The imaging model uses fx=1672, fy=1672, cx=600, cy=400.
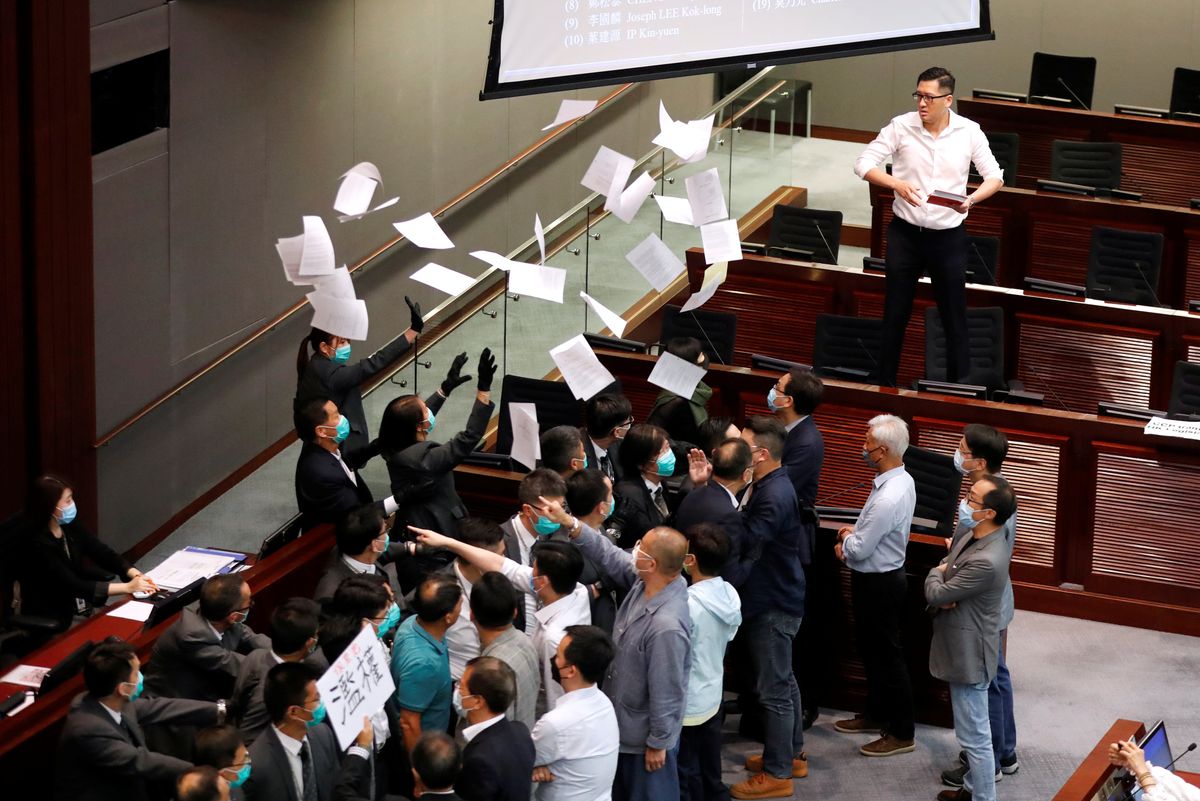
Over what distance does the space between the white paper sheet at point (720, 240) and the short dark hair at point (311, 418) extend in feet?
6.80

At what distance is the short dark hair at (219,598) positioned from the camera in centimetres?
510

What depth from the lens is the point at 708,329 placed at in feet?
27.3

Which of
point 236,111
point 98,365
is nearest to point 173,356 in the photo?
point 98,365

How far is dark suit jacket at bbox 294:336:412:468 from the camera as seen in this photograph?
6680 mm

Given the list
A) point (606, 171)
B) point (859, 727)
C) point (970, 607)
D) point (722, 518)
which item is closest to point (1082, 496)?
point (859, 727)

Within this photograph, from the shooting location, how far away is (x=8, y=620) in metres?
6.08

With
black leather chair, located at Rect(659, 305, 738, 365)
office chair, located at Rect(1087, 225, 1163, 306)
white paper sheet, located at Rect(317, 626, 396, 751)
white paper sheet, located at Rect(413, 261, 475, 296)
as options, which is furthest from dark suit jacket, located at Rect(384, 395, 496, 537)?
office chair, located at Rect(1087, 225, 1163, 306)

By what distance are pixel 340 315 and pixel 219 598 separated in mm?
1692

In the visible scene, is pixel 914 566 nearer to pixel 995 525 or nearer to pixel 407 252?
pixel 995 525

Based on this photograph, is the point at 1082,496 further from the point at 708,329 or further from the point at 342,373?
the point at 342,373

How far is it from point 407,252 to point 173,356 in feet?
6.77

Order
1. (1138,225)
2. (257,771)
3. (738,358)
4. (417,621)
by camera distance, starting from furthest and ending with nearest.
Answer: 1. (1138,225)
2. (738,358)
3. (417,621)
4. (257,771)

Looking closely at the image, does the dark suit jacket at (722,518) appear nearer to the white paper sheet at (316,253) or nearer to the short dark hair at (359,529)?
the short dark hair at (359,529)

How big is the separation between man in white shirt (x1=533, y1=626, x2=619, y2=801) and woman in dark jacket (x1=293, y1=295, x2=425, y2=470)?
79.3 inches
